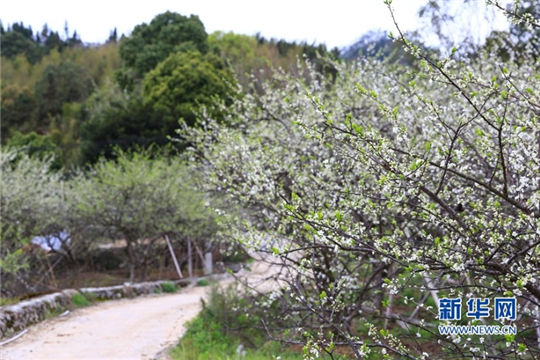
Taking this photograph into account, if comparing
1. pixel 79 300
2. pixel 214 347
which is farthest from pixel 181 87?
pixel 214 347

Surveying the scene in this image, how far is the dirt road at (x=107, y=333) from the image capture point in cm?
799

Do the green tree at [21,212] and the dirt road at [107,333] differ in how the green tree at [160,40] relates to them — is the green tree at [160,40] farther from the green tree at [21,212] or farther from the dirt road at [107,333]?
the dirt road at [107,333]

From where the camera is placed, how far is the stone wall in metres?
9.20

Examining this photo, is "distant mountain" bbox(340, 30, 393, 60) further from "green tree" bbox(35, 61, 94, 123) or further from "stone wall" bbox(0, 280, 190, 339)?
"green tree" bbox(35, 61, 94, 123)

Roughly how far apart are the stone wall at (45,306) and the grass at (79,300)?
0.09 metres

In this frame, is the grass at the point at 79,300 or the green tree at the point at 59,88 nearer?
the grass at the point at 79,300

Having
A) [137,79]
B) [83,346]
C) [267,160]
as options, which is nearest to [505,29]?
[267,160]

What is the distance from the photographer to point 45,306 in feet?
35.6

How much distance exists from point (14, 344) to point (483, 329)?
749 cm

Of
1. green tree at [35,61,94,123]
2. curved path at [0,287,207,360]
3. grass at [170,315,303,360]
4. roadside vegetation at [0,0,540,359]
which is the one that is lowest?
curved path at [0,287,207,360]

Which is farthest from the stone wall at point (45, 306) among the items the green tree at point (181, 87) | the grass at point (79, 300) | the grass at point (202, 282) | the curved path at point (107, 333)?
the green tree at point (181, 87)

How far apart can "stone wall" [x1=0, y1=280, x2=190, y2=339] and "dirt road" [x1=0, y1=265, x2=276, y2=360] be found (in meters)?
0.21

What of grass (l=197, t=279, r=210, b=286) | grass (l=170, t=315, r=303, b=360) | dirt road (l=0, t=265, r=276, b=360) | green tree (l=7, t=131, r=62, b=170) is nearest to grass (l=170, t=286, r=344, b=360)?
grass (l=170, t=315, r=303, b=360)

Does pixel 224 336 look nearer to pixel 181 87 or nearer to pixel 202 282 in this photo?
pixel 202 282
